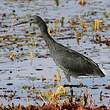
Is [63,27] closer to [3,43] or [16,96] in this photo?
[3,43]

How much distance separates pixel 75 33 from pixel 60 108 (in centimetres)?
882

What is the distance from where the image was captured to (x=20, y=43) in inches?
674

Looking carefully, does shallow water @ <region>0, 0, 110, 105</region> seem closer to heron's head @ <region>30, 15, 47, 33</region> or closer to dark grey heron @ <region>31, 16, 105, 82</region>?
dark grey heron @ <region>31, 16, 105, 82</region>

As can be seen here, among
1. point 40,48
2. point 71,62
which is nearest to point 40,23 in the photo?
point 71,62

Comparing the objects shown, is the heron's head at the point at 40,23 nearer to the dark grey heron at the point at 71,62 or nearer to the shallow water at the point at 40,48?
the dark grey heron at the point at 71,62

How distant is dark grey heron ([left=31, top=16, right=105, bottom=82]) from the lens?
40.0 feet

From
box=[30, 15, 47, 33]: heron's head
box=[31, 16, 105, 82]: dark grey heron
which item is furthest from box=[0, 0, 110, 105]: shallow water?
box=[30, 15, 47, 33]: heron's head

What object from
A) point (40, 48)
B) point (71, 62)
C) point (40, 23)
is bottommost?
point (40, 48)

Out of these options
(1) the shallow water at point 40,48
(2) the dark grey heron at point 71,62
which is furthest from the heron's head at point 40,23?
(1) the shallow water at point 40,48

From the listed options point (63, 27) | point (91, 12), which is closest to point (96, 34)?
point (63, 27)

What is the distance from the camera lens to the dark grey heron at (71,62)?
12.2 meters

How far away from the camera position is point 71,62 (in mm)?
12430

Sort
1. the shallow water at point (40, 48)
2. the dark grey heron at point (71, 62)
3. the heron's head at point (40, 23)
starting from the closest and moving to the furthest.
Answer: the dark grey heron at point (71, 62) < the heron's head at point (40, 23) < the shallow water at point (40, 48)

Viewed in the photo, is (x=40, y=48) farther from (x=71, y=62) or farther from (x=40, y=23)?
(x=71, y=62)
